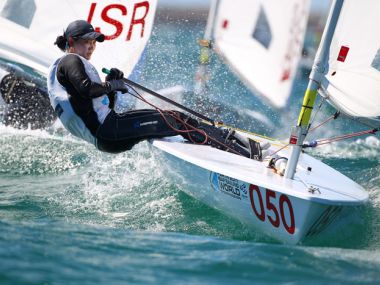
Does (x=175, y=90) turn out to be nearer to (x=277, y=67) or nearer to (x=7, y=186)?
(x=277, y=67)

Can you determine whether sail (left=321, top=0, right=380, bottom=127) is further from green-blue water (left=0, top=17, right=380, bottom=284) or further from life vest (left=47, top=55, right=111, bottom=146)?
life vest (left=47, top=55, right=111, bottom=146)

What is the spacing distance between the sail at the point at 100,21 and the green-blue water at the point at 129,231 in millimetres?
741

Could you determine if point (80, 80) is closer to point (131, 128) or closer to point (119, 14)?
point (131, 128)

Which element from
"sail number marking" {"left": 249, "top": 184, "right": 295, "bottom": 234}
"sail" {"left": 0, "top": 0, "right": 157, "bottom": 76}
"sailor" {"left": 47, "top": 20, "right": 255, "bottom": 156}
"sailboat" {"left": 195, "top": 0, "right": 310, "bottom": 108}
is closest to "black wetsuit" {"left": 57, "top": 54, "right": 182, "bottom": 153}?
"sailor" {"left": 47, "top": 20, "right": 255, "bottom": 156}

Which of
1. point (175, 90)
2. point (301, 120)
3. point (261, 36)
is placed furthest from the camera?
point (175, 90)

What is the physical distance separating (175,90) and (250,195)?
272 cm

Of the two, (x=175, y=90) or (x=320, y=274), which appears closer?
(x=320, y=274)

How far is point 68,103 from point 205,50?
82.6 inches

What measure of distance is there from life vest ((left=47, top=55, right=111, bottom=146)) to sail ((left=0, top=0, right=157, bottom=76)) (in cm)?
143

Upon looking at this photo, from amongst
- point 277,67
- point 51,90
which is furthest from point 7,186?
point 277,67

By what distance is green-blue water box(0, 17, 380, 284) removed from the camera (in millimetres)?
2674

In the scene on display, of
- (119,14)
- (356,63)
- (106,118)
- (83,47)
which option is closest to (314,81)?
(356,63)

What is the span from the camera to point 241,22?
487 centimetres

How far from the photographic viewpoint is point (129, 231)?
11.2 feet
